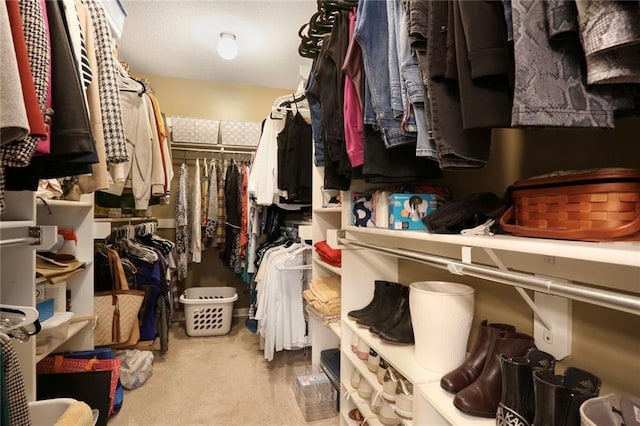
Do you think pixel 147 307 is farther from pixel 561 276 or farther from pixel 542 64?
pixel 542 64

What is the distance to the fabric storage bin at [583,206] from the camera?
0.58 meters

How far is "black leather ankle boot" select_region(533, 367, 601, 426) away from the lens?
61 centimetres

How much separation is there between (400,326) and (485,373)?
424 millimetres

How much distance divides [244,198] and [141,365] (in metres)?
1.52

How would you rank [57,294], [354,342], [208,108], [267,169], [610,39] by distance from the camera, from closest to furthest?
[610,39] < [354,342] < [57,294] < [267,169] < [208,108]

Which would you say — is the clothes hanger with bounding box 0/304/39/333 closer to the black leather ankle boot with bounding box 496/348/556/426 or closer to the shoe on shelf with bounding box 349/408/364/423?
the black leather ankle boot with bounding box 496/348/556/426

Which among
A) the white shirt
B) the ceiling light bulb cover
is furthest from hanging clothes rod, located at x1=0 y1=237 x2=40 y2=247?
the ceiling light bulb cover

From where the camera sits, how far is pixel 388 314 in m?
1.34

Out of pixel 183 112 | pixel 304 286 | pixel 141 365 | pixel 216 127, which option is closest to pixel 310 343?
pixel 304 286

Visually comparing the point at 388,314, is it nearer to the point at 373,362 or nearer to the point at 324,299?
the point at 373,362

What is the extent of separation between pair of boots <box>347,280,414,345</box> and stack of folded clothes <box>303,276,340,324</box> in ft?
0.73

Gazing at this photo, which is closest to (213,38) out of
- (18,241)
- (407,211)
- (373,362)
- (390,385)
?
(18,241)

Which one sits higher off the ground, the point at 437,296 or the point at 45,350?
the point at 437,296

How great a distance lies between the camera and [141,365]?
6.98 ft
